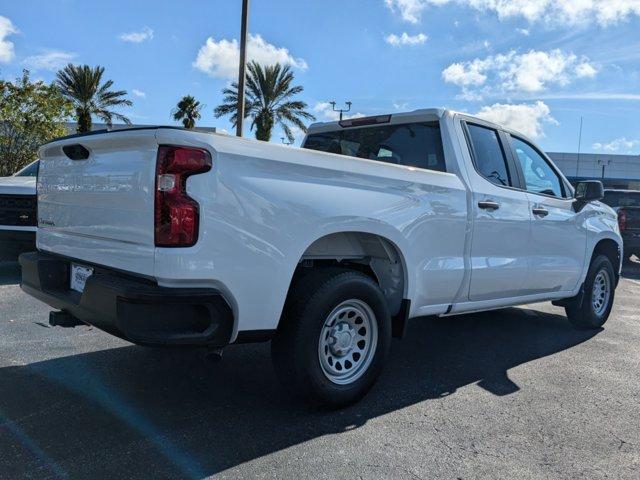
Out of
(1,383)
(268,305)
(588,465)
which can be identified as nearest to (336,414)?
(268,305)

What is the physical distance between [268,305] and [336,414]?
37.4 inches

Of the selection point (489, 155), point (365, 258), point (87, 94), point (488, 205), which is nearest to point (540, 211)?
point (489, 155)

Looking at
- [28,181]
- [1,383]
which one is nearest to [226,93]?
[28,181]

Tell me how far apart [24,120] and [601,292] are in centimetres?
1433

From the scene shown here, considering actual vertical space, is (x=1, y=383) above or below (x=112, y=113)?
below

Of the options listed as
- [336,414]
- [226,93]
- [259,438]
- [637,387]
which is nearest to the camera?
[259,438]

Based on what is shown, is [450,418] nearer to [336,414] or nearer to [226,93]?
[336,414]

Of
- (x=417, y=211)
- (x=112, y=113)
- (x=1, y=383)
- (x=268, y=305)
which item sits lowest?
(x=1, y=383)

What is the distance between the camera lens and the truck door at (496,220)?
176 inches

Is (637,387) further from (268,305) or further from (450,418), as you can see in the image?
(268,305)

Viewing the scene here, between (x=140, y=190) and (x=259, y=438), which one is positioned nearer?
(x=140, y=190)

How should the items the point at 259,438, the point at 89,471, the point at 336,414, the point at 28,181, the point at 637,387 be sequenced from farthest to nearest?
the point at 28,181
the point at 637,387
the point at 336,414
the point at 259,438
the point at 89,471

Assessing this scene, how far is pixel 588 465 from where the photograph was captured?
3082 mm

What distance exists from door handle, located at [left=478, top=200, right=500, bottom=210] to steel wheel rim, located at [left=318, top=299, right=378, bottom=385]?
1382 mm
